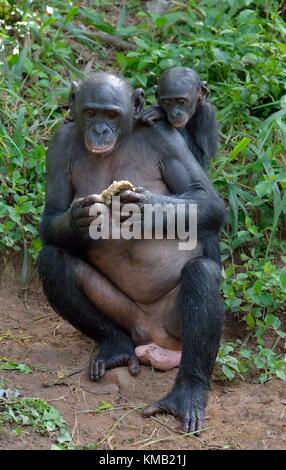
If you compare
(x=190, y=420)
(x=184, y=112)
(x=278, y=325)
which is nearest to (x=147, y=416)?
(x=190, y=420)

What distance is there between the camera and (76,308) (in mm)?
6547

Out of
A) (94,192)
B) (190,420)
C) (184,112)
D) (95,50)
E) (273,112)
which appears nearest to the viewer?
(190,420)

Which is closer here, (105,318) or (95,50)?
(105,318)

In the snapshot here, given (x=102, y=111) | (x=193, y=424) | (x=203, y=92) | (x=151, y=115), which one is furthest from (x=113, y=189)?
(x=203, y=92)

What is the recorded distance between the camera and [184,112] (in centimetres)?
731

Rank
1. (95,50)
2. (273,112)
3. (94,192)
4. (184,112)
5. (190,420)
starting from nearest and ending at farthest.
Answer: (190,420)
(94,192)
(184,112)
(273,112)
(95,50)

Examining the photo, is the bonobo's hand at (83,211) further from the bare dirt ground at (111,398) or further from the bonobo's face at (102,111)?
the bare dirt ground at (111,398)

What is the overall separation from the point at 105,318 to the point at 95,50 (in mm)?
3552

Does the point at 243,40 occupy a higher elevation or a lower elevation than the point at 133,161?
A: higher

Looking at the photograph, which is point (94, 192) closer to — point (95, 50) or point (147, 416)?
point (147, 416)

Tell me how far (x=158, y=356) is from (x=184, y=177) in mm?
1143

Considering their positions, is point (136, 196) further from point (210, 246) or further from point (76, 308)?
point (76, 308)

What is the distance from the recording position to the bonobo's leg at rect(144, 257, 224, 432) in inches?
238

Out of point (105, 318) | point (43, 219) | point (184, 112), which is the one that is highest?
point (184, 112)
